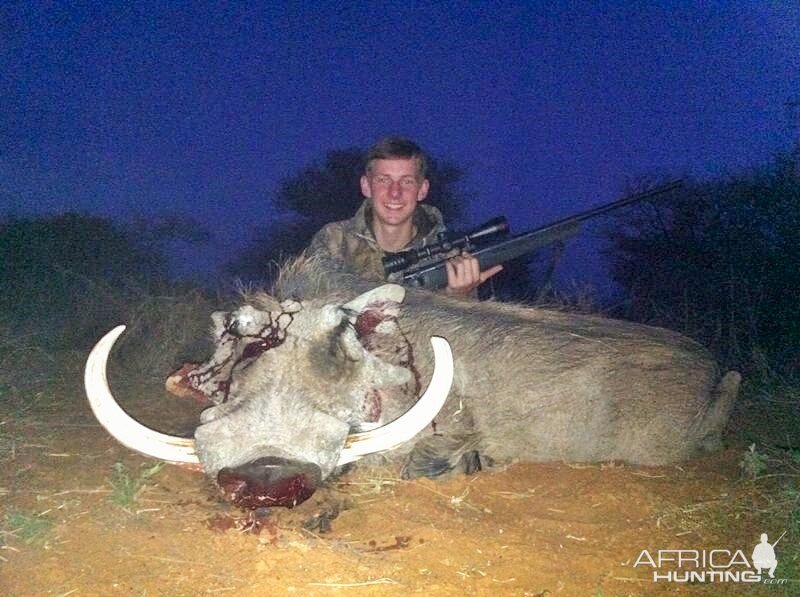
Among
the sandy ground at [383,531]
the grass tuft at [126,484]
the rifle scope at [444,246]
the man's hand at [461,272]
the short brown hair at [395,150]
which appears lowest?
the sandy ground at [383,531]

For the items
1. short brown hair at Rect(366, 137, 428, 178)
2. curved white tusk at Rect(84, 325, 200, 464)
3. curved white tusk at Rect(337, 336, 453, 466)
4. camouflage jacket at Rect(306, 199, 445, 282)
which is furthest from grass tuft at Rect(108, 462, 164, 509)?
short brown hair at Rect(366, 137, 428, 178)

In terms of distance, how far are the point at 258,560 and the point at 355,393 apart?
76 cm

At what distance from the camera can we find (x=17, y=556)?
6.29 feet

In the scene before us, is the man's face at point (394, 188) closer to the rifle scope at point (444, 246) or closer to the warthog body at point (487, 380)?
the rifle scope at point (444, 246)

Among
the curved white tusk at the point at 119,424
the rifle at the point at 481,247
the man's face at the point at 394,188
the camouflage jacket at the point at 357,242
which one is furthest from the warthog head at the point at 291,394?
the man's face at the point at 394,188

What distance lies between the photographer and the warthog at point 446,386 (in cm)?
223

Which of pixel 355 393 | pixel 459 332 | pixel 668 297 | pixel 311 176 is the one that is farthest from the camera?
pixel 311 176

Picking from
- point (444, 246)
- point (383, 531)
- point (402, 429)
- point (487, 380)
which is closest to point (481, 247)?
point (444, 246)

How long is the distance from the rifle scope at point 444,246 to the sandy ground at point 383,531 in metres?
1.71

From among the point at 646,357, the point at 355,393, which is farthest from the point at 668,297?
the point at 355,393

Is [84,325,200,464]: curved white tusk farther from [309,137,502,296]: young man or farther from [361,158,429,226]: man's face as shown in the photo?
[361,158,429,226]: man's face

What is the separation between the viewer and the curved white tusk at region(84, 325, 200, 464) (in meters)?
2.11

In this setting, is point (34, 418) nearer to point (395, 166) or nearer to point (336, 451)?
point (336, 451)

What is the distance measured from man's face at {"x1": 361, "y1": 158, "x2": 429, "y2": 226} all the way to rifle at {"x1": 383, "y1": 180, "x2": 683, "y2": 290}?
1.30ft
